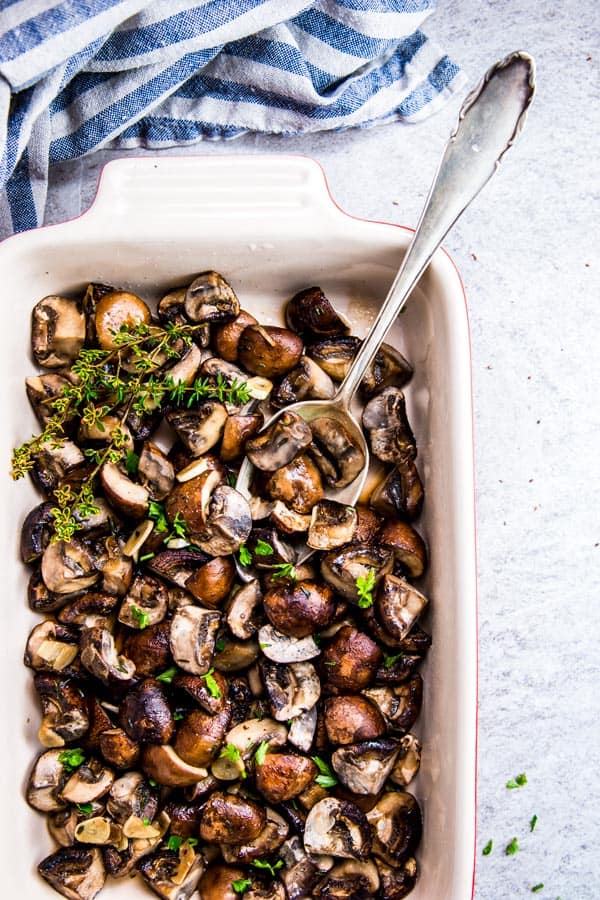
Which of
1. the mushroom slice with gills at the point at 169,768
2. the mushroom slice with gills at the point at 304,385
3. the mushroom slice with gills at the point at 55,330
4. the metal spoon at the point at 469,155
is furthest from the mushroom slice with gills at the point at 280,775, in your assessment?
the mushroom slice with gills at the point at 55,330

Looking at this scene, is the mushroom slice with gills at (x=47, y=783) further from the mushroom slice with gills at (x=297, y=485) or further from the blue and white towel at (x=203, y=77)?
the blue and white towel at (x=203, y=77)

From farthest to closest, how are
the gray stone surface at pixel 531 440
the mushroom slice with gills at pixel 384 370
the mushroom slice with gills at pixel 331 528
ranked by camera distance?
the gray stone surface at pixel 531 440, the mushroom slice with gills at pixel 384 370, the mushroom slice with gills at pixel 331 528

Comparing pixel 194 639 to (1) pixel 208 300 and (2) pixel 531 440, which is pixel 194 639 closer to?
(1) pixel 208 300

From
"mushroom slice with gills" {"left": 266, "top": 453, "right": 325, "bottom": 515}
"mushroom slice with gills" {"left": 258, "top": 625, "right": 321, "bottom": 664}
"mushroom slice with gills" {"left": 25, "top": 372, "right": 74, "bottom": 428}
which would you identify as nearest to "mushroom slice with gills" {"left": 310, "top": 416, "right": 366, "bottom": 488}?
"mushroom slice with gills" {"left": 266, "top": 453, "right": 325, "bottom": 515}

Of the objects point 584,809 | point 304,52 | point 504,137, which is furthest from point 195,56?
point 584,809

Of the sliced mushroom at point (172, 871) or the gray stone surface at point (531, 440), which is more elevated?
the gray stone surface at point (531, 440)

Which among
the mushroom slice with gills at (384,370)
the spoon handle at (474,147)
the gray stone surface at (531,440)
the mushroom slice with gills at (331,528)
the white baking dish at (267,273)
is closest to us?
the spoon handle at (474,147)

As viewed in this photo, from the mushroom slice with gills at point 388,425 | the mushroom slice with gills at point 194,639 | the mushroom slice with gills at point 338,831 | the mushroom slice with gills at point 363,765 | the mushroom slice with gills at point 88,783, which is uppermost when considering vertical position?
the mushroom slice with gills at point 388,425

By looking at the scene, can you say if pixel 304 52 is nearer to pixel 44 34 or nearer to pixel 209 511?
pixel 44 34
